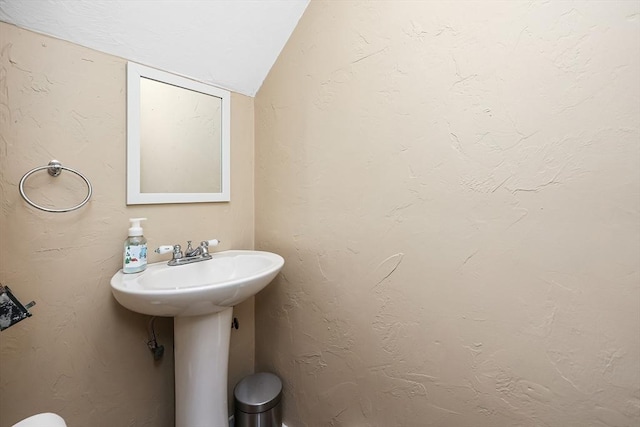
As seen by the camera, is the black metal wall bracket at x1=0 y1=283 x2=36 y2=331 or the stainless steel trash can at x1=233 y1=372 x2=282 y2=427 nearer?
the black metal wall bracket at x1=0 y1=283 x2=36 y2=331

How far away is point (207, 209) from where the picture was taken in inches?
47.7

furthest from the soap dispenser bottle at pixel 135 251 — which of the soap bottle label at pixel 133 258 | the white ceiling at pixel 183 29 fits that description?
the white ceiling at pixel 183 29

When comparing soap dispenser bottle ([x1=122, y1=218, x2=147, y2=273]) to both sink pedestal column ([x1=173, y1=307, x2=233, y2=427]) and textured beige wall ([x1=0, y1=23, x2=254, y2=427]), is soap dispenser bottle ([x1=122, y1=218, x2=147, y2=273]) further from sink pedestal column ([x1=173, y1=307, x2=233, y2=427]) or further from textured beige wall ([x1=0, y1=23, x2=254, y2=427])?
sink pedestal column ([x1=173, y1=307, x2=233, y2=427])

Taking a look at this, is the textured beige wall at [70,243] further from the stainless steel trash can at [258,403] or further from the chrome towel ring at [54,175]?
the stainless steel trash can at [258,403]

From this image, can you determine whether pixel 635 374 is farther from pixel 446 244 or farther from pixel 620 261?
pixel 446 244

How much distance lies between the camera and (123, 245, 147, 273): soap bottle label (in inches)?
36.6

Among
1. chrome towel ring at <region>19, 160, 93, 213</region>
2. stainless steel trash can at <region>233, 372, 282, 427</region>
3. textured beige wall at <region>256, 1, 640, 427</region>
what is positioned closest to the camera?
textured beige wall at <region>256, 1, 640, 427</region>

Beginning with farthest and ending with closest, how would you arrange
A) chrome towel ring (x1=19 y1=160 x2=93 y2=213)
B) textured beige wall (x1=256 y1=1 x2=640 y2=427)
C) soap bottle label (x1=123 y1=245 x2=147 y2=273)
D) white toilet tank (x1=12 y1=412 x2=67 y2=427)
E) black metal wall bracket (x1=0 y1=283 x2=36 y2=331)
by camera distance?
soap bottle label (x1=123 y1=245 x2=147 y2=273)
chrome towel ring (x1=19 y1=160 x2=93 y2=213)
black metal wall bracket (x1=0 y1=283 x2=36 y2=331)
textured beige wall (x1=256 y1=1 x2=640 y2=427)
white toilet tank (x1=12 y1=412 x2=67 y2=427)

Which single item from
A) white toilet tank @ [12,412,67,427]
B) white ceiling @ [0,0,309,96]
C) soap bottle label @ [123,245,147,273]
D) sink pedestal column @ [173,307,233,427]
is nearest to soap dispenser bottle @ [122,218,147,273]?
soap bottle label @ [123,245,147,273]

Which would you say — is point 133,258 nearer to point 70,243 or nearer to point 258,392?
point 70,243

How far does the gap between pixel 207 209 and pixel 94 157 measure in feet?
1.38

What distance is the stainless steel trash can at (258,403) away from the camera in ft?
3.66

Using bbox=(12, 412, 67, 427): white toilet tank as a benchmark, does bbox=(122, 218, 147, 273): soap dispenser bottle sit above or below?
above

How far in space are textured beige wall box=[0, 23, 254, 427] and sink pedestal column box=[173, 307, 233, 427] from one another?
0.19m
